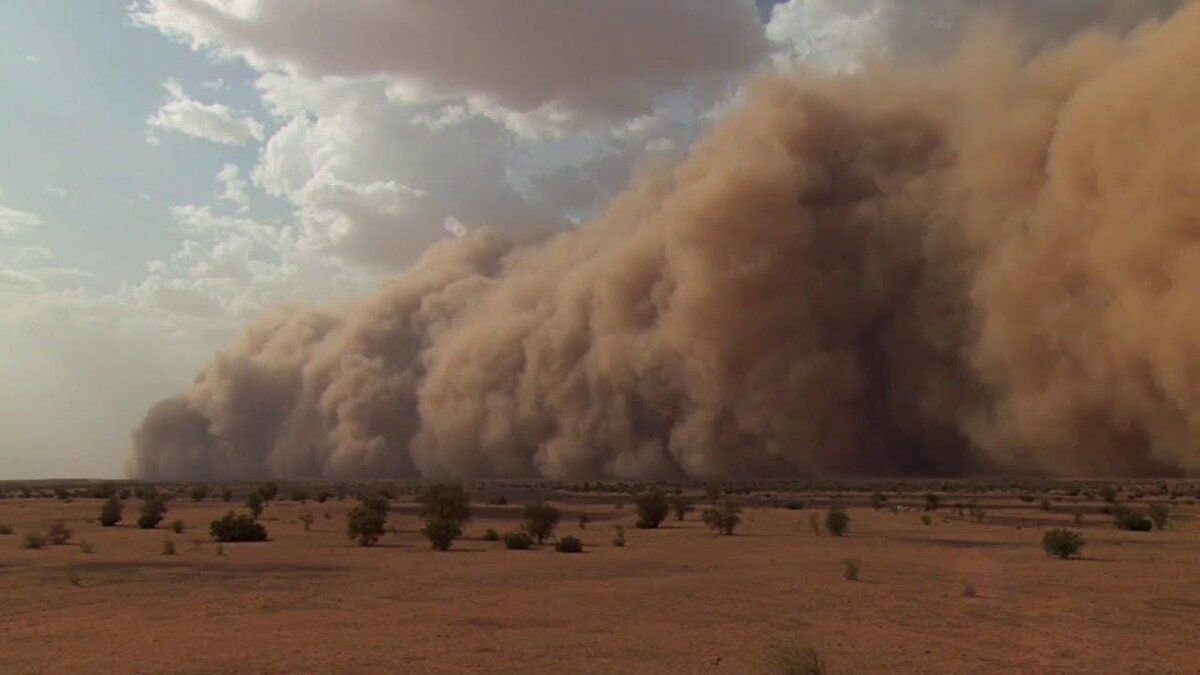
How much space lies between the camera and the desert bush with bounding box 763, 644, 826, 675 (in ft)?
22.2

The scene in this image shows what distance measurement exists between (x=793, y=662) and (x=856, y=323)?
4864cm

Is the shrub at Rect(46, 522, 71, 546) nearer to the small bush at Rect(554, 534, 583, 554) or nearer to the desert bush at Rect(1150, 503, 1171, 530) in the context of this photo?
the small bush at Rect(554, 534, 583, 554)

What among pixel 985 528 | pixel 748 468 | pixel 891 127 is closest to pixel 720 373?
pixel 748 468

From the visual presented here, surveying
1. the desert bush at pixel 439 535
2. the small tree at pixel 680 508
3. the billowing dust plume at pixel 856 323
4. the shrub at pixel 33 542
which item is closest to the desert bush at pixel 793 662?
the desert bush at pixel 439 535

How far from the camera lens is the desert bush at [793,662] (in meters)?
6.77

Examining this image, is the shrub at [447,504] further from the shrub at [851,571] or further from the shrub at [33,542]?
the shrub at [851,571]

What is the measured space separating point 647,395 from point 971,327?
59.1 ft

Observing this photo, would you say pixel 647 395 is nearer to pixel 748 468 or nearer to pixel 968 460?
pixel 748 468

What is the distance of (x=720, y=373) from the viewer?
2030 inches

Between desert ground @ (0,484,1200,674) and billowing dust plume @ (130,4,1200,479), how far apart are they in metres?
21.1

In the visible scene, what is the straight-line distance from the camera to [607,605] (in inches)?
429

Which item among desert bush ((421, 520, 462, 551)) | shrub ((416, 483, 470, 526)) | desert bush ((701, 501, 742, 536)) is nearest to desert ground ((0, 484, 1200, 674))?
desert bush ((421, 520, 462, 551))

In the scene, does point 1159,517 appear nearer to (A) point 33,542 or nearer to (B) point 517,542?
(B) point 517,542

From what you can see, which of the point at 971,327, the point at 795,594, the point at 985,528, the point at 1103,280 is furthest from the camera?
the point at 971,327
